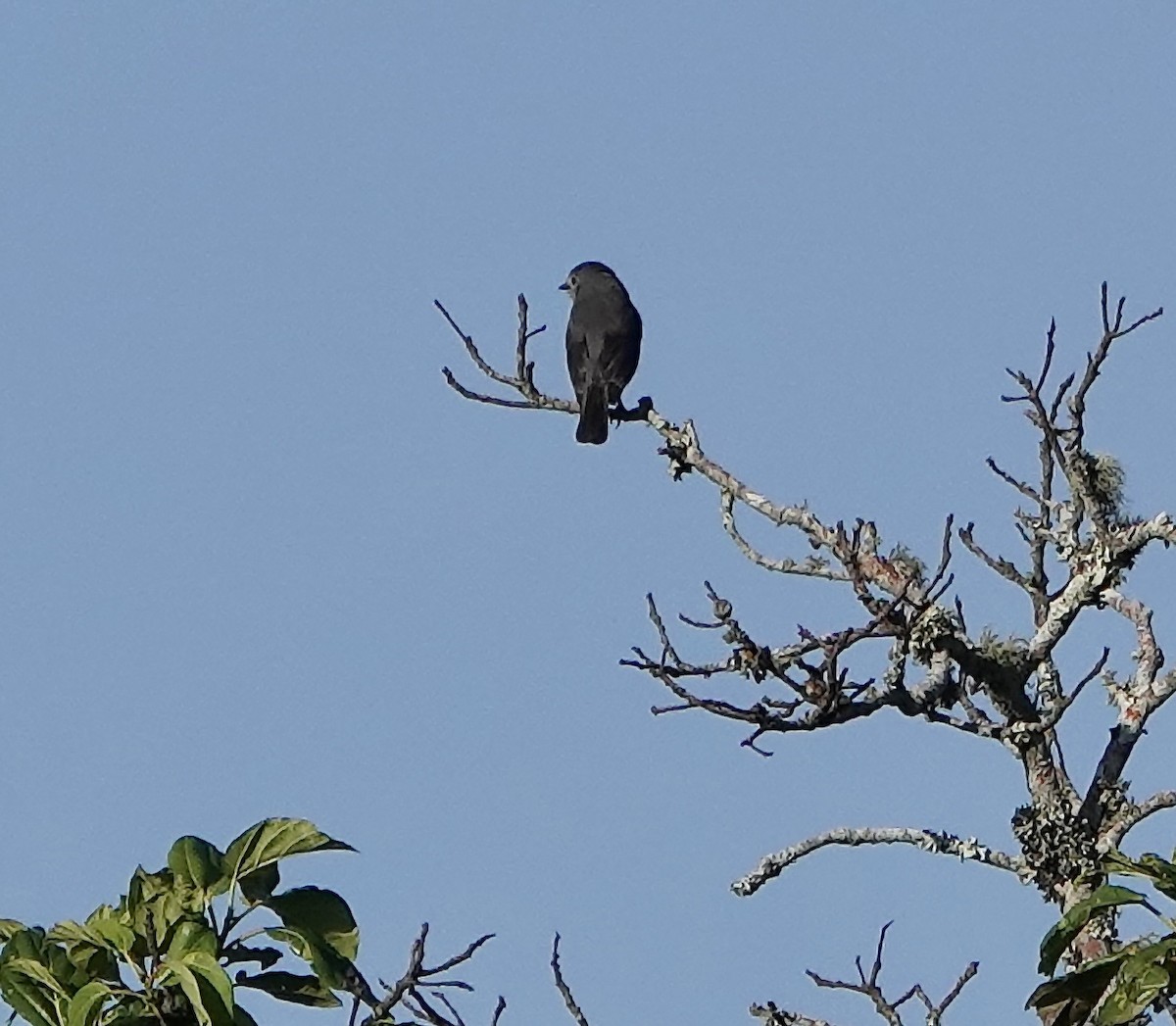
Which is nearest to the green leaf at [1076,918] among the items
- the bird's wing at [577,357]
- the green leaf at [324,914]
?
the green leaf at [324,914]

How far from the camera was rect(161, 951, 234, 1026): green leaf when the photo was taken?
4.66m

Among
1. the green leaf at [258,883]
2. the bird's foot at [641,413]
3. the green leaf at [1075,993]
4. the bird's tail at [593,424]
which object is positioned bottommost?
the green leaf at [1075,993]

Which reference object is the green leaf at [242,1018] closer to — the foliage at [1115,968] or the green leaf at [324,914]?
the green leaf at [324,914]

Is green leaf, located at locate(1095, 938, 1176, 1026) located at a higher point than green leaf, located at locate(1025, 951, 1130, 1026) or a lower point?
lower

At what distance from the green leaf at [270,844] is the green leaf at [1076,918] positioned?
1.86 metres

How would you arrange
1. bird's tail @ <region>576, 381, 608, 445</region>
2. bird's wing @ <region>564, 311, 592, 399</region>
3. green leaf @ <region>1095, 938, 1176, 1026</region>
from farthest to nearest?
1. bird's wing @ <region>564, 311, 592, 399</region>
2. bird's tail @ <region>576, 381, 608, 445</region>
3. green leaf @ <region>1095, 938, 1176, 1026</region>

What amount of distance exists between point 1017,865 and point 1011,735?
391 mm

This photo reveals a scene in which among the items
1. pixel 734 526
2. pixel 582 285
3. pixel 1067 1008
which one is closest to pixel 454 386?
pixel 734 526

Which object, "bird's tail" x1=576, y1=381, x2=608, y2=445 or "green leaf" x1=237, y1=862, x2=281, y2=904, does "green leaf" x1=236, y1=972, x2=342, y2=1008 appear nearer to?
"green leaf" x1=237, y1=862, x2=281, y2=904

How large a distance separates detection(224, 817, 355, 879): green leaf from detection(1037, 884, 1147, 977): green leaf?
1862mm

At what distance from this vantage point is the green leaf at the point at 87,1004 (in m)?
4.63

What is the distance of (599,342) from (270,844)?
9758 millimetres

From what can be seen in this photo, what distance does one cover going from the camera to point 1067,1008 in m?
5.78

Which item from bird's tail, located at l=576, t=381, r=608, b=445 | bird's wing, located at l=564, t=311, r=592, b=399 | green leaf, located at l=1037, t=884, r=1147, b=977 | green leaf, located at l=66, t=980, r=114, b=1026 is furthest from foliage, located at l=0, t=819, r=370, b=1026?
bird's wing, located at l=564, t=311, r=592, b=399
